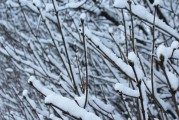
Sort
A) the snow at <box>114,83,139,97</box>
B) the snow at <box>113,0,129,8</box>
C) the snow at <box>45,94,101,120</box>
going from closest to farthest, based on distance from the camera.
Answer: the snow at <box>45,94,101,120</box> → the snow at <box>114,83,139,97</box> → the snow at <box>113,0,129,8</box>

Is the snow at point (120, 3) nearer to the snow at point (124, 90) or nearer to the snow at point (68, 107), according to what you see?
the snow at point (124, 90)

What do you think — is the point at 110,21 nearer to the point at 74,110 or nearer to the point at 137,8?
the point at 137,8

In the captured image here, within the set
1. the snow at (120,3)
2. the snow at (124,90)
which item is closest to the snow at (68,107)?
the snow at (124,90)

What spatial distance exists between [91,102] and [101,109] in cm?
8

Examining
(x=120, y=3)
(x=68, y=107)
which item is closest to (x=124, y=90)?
(x=68, y=107)

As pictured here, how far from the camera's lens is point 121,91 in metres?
1.18

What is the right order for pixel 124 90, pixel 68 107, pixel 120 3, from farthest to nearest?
1. pixel 120 3
2. pixel 124 90
3. pixel 68 107

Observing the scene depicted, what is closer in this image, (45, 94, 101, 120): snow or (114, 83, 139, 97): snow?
(45, 94, 101, 120): snow

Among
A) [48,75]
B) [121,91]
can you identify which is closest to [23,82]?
[48,75]

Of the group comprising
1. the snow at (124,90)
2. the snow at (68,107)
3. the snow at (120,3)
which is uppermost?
the snow at (120,3)

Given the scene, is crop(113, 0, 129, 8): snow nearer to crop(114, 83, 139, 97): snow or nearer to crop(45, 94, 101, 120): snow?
crop(114, 83, 139, 97): snow

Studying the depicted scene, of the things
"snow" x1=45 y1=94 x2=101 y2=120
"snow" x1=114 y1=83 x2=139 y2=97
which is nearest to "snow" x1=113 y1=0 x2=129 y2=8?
"snow" x1=114 y1=83 x2=139 y2=97

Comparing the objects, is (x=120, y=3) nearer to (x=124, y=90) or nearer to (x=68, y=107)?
(x=124, y=90)

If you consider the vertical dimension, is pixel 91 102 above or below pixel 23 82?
below
